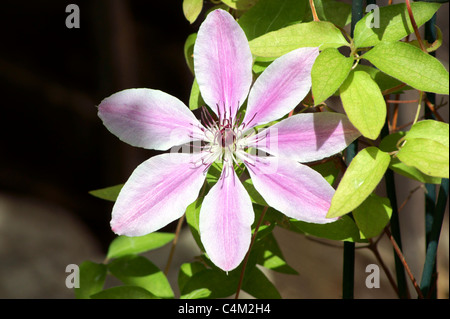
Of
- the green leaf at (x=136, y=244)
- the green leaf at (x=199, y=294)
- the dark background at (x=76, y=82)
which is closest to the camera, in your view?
the green leaf at (x=199, y=294)

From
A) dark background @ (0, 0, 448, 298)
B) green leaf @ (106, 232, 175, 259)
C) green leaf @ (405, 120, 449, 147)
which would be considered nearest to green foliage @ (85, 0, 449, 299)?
green leaf @ (405, 120, 449, 147)

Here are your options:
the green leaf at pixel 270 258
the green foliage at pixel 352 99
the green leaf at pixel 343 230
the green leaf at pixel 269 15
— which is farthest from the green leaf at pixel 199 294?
the green leaf at pixel 269 15

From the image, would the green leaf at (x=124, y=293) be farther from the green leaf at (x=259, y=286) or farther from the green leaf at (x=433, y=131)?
the green leaf at (x=433, y=131)

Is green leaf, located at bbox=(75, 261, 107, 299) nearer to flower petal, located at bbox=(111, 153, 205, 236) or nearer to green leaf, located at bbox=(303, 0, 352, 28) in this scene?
flower petal, located at bbox=(111, 153, 205, 236)

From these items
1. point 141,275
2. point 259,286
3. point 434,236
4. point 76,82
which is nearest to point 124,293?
point 141,275

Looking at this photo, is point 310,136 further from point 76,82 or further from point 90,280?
point 76,82

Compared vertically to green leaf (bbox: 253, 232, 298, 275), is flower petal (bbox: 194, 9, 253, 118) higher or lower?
higher
